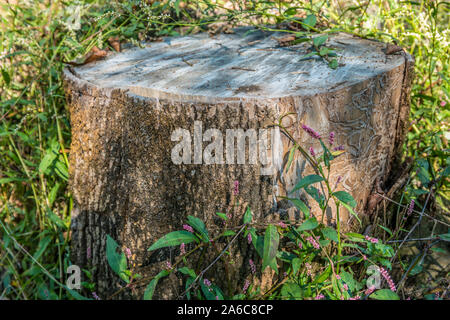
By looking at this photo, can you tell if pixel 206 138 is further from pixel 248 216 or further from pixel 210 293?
pixel 210 293

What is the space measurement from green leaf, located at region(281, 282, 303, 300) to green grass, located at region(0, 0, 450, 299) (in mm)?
664

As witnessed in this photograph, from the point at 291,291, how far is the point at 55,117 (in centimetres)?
133

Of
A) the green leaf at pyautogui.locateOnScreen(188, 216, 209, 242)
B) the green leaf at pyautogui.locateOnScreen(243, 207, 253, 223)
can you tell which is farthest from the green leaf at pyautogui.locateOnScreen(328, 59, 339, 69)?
the green leaf at pyautogui.locateOnScreen(188, 216, 209, 242)

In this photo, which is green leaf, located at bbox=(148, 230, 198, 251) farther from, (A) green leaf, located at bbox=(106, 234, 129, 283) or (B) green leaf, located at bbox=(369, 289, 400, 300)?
(B) green leaf, located at bbox=(369, 289, 400, 300)

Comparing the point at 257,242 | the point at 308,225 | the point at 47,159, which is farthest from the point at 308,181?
the point at 47,159

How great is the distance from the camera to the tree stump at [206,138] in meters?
1.43

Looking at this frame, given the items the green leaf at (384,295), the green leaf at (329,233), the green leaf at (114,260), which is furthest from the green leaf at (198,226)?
the green leaf at (384,295)

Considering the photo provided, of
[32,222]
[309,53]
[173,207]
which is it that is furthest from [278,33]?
[32,222]

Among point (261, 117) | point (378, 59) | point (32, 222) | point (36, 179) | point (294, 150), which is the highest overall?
point (378, 59)

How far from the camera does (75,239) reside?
71.6 inches

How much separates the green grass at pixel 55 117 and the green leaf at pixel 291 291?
2.18 ft

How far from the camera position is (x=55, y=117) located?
6.59ft
